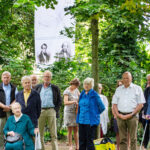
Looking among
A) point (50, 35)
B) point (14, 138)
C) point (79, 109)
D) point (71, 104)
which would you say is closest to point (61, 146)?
point (71, 104)

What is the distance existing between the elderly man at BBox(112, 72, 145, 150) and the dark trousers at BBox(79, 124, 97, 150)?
0.68m

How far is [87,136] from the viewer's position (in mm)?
7258

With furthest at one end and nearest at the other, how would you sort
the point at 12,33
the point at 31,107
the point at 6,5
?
the point at 12,33, the point at 6,5, the point at 31,107

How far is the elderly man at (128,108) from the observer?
7160 mm

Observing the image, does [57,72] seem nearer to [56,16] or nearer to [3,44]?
[3,44]

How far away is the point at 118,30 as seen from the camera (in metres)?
11.0

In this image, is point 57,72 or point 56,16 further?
point 56,16

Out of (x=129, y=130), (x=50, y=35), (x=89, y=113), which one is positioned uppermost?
(x=50, y=35)

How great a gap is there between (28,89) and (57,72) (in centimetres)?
378

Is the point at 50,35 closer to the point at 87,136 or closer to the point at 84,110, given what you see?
the point at 84,110

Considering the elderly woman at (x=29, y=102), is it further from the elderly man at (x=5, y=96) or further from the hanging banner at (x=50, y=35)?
the hanging banner at (x=50, y=35)

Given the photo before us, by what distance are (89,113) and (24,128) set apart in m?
1.66

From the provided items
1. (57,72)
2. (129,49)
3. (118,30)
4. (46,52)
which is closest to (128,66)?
(129,49)

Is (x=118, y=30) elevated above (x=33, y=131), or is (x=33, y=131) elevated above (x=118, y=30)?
(x=118, y=30)
